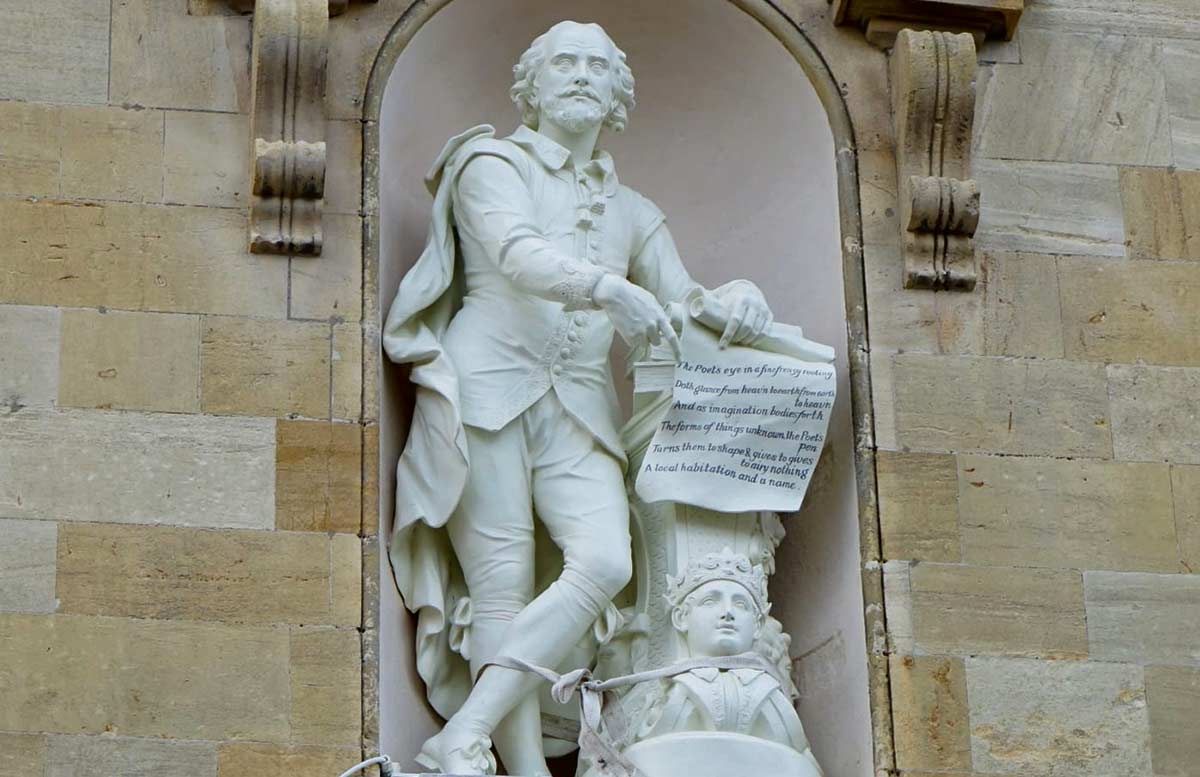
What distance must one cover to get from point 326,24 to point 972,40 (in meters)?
2.17

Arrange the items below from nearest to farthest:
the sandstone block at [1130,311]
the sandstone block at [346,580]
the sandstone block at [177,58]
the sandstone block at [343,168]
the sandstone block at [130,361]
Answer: the sandstone block at [346,580]
the sandstone block at [130,361]
the sandstone block at [343,168]
the sandstone block at [177,58]
the sandstone block at [1130,311]

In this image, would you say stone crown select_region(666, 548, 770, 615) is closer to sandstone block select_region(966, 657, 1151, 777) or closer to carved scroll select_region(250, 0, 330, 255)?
sandstone block select_region(966, 657, 1151, 777)

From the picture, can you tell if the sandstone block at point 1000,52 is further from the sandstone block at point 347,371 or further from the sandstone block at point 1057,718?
the sandstone block at point 347,371

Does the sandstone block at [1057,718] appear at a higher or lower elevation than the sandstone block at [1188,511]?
lower

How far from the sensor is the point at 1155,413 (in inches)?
395

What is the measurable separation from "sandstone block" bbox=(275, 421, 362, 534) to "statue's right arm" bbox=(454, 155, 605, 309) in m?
0.72

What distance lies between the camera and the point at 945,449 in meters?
9.83

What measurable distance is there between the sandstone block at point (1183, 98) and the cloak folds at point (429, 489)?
2.65 metres

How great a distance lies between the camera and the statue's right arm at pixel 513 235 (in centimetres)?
945

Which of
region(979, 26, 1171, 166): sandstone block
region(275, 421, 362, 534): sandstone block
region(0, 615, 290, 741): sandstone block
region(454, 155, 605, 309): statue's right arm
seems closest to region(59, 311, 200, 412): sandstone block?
region(275, 421, 362, 534): sandstone block

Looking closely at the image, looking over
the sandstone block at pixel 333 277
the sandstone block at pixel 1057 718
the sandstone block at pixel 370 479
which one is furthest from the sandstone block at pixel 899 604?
the sandstone block at pixel 333 277

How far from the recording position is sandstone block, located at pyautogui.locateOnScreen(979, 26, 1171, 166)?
34.4ft

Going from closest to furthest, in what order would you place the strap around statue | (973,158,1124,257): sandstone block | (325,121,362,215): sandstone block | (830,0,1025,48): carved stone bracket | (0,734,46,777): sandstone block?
1. (0,734,46,777): sandstone block
2. the strap around statue
3. (325,121,362,215): sandstone block
4. (973,158,1124,257): sandstone block
5. (830,0,1025,48): carved stone bracket

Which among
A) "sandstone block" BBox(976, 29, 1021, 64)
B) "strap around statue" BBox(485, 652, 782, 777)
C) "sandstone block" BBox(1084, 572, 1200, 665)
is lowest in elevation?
"strap around statue" BBox(485, 652, 782, 777)
